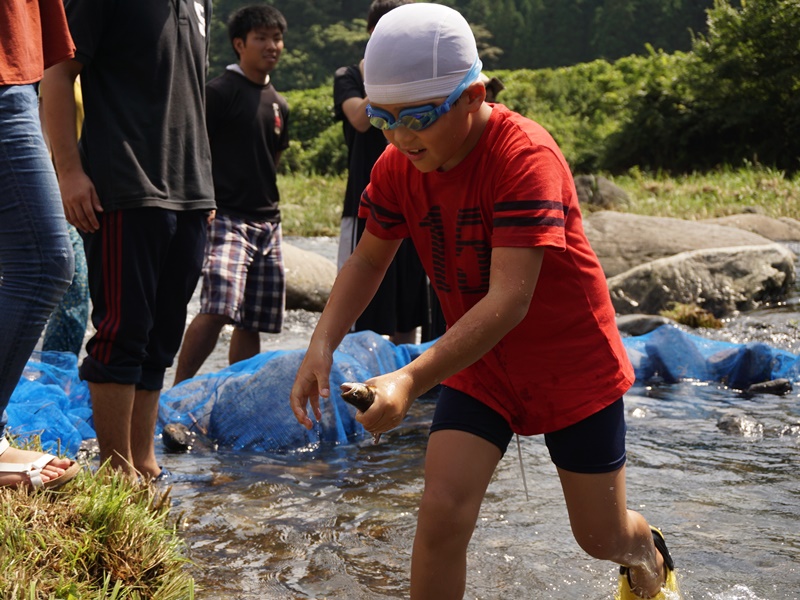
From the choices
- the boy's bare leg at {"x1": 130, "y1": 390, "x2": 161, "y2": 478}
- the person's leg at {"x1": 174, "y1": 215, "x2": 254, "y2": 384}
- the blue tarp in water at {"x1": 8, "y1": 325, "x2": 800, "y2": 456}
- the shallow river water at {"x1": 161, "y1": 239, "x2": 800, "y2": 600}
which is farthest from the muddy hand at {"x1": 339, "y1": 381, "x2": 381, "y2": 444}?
the person's leg at {"x1": 174, "y1": 215, "x2": 254, "y2": 384}

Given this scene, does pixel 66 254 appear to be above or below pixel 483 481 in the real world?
above

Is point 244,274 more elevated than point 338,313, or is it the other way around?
point 338,313

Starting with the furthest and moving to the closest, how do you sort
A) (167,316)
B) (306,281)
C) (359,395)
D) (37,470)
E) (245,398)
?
1. (306,281)
2. (245,398)
3. (167,316)
4. (37,470)
5. (359,395)

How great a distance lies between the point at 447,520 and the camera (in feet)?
7.80

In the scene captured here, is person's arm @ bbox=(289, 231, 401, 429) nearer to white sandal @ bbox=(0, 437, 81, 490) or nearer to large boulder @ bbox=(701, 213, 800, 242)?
white sandal @ bbox=(0, 437, 81, 490)

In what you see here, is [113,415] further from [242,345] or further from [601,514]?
[242,345]

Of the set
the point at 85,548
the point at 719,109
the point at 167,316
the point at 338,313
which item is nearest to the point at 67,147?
the point at 167,316

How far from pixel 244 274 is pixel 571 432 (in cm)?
308

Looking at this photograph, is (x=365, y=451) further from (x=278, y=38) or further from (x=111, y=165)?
(x=278, y=38)

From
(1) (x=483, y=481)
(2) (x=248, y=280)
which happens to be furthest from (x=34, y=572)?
(2) (x=248, y=280)

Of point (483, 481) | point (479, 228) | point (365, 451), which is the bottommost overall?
point (365, 451)

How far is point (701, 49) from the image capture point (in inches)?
877

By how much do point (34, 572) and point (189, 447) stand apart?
7.98ft

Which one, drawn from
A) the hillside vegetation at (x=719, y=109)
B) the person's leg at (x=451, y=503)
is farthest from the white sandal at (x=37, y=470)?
the hillside vegetation at (x=719, y=109)
